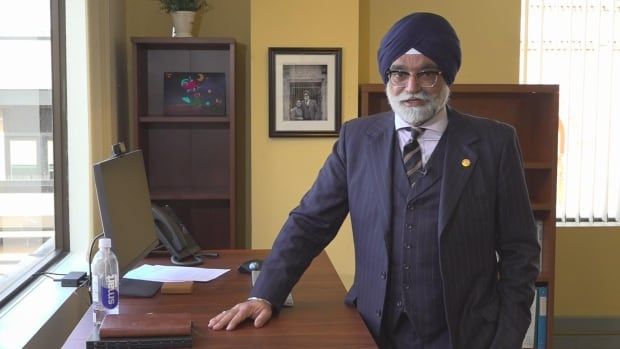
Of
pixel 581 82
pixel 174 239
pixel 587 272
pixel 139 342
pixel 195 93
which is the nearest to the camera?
pixel 139 342

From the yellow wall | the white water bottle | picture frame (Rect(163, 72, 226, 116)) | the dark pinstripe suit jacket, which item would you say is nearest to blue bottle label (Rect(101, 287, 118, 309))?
the white water bottle

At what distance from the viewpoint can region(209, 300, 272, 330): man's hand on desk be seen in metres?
1.81

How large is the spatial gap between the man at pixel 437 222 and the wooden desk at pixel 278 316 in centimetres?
6

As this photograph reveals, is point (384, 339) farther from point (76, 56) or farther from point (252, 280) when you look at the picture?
point (76, 56)

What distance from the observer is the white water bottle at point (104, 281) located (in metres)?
1.87

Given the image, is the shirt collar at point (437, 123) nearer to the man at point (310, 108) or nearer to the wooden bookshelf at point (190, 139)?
the man at point (310, 108)

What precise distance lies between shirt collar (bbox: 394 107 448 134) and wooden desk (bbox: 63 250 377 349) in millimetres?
564

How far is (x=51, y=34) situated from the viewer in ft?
10.2

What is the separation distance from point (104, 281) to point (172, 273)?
0.56 meters

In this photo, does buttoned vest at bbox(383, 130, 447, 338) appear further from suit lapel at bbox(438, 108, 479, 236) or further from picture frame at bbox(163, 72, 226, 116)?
picture frame at bbox(163, 72, 226, 116)

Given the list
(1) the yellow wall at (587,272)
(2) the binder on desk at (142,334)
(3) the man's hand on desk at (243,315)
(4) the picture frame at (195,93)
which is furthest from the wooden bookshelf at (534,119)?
(2) the binder on desk at (142,334)

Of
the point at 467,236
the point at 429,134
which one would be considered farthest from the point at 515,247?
the point at 429,134

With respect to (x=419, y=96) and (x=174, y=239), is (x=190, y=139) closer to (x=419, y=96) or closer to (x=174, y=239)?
(x=174, y=239)

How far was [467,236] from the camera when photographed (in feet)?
5.87
